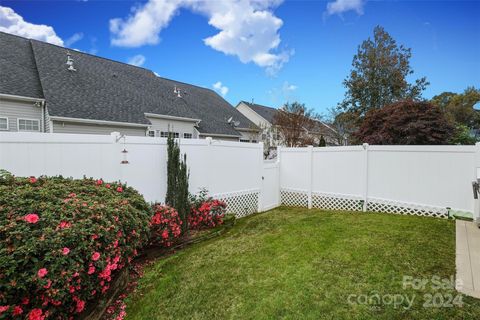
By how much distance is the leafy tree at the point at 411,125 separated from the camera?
11.9 m

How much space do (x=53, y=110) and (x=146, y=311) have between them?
35.3 feet

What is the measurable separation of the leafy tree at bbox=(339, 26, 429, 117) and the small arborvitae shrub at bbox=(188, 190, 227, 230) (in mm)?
19238

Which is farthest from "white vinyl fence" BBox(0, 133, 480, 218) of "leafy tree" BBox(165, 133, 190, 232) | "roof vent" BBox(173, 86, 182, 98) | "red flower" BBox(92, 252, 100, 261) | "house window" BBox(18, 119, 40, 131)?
"roof vent" BBox(173, 86, 182, 98)

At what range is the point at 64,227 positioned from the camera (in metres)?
2.61

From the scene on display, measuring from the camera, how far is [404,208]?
6.86 meters

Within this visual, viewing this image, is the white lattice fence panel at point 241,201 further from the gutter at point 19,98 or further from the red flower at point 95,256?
the gutter at point 19,98

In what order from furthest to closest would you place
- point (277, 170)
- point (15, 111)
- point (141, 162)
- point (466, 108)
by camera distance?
1. point (466, 108)
2. point (15, 111)
3. point (277, 170)
4. point (141, 162)

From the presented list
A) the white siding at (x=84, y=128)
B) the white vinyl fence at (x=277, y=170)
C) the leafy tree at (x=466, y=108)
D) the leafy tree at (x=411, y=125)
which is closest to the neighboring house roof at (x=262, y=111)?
the leafy tree at (x=411, y=125)

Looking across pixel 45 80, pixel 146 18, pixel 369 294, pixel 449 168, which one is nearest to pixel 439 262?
pixel 369 294

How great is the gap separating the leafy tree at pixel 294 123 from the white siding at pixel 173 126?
7809mm

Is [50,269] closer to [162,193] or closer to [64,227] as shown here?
[64,227]

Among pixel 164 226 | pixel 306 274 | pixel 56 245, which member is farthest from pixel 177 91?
pixel 56 245

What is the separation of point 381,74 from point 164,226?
75.6 feet

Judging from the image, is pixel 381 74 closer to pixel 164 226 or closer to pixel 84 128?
pixel 84 128
